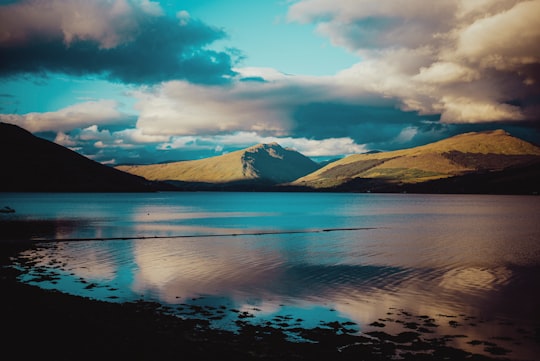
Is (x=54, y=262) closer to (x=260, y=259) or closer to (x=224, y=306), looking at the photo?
(x=260, y=259)

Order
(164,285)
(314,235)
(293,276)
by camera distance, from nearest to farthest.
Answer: (164,285) < (293,276) < (314,235)

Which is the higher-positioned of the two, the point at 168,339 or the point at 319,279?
the point at 168,339

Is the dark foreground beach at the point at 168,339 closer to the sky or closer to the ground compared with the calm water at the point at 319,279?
closer to the sky

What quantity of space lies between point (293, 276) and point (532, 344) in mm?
22471

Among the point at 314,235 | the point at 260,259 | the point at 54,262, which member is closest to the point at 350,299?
the point at 260,259

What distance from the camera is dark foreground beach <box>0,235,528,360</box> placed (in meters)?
18.7

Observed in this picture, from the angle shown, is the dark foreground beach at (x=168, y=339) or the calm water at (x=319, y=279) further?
the calm water at (x=319, y=279)

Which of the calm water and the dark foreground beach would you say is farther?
the calm water

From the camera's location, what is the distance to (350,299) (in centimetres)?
3259

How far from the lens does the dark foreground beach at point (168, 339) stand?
61.4 ft

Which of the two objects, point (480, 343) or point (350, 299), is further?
point (350, 299)

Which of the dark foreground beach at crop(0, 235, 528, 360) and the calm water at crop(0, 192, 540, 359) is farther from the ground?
the dark foreground beach at crop(0, 235, 528, 360)

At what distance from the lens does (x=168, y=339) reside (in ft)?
68.4

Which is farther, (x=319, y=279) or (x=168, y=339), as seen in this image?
(x=319, y=279)
